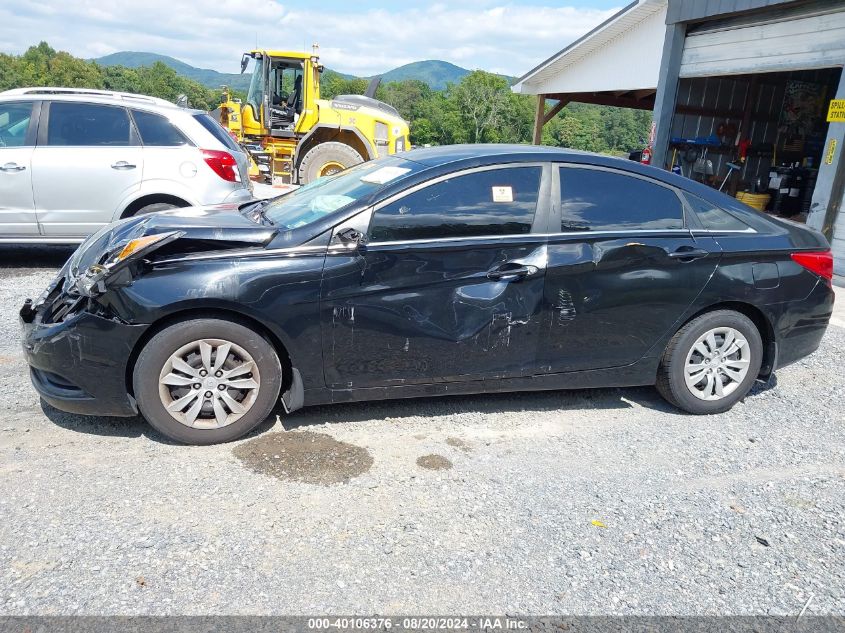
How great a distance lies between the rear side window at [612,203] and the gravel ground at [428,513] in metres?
1.23

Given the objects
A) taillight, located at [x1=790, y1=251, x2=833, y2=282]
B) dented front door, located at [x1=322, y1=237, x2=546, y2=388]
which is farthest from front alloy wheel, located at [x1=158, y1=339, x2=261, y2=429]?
taillight, located at [x1=790, y1=251, x2=833, y2=282]

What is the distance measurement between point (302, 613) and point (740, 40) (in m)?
11.3

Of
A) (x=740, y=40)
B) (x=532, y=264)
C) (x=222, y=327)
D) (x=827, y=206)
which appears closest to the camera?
(x=222, y=327)

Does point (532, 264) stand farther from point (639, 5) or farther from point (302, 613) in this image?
point (639, 5)

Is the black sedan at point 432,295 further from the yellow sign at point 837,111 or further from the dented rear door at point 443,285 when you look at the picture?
the yellow sign at point 837,111

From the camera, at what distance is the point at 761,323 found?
14.2 ft

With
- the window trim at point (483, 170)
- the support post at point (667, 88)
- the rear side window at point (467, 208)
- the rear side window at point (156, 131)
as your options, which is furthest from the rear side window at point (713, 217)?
the support post at point (667, 88)

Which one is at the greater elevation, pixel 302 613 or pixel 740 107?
pixel 740 107

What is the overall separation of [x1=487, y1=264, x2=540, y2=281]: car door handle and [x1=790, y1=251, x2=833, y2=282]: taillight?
1.90 meters

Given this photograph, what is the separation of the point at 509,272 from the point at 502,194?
18.2 inches

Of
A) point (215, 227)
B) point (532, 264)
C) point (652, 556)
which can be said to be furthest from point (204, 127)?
point (652, 556)

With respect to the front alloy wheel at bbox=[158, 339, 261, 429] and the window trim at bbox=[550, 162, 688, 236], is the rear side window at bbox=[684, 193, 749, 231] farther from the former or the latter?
the front alloy wheel at bbox=[158, 339, 261, 429]

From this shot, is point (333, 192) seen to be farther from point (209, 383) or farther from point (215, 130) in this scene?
point (215, 130)

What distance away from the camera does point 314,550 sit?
8.96 ft
